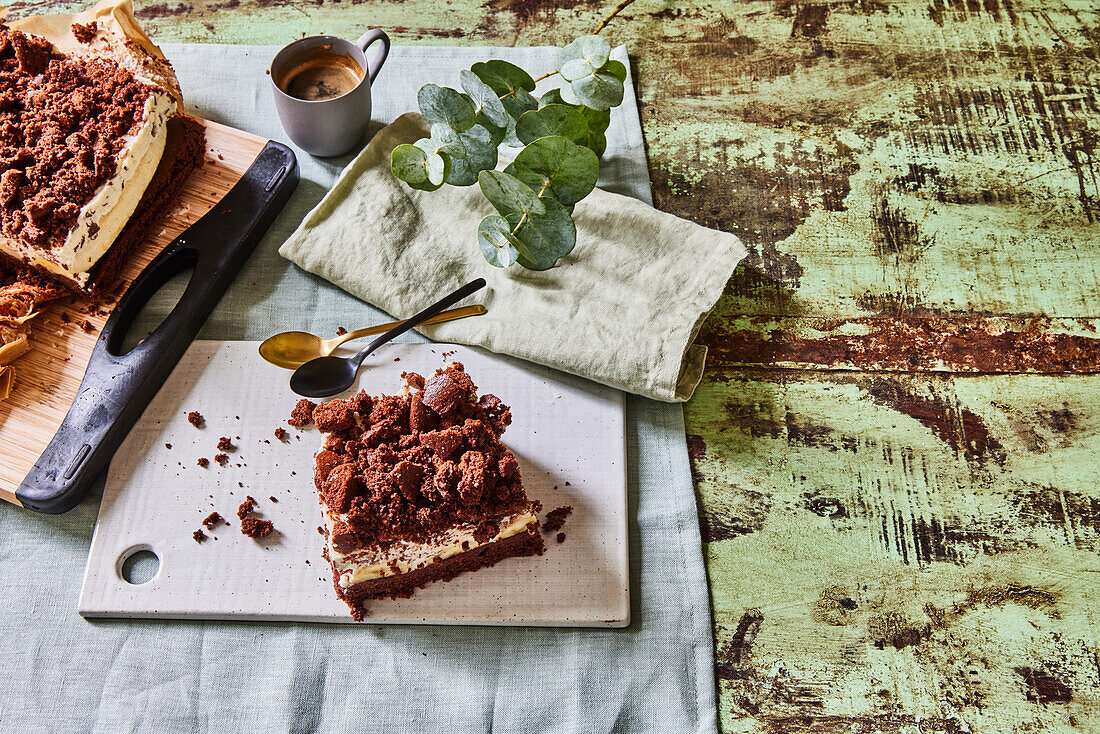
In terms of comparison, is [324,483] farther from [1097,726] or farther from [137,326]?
[1097,726]

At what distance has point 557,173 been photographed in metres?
2.06

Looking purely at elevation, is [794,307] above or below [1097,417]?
above

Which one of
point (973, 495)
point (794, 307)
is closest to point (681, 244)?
point (794, 307)

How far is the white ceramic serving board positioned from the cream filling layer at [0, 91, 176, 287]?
361mm

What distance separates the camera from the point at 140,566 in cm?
193

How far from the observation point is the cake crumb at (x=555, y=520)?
1948 mm

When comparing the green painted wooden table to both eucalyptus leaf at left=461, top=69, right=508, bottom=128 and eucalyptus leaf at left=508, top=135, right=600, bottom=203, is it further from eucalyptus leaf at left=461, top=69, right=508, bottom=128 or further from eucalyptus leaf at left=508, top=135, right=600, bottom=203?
eucalyptus leaf at left=461, top=69, right=508, bottom=128

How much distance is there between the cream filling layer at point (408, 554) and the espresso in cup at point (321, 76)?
126 centimetres

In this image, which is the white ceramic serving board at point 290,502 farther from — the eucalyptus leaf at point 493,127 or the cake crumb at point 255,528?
the eucalyptus leaf at point 493,127

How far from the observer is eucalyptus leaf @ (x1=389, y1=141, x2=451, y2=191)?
6.91 ft

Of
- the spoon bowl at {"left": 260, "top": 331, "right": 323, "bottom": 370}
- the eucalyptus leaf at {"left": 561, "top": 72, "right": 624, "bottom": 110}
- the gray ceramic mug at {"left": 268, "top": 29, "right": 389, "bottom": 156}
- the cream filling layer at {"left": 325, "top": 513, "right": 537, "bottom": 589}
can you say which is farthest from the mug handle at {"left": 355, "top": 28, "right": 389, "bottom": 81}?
the cream filling layer at {"left": 325, "top": 513, "right": 537, "bottom": 589}

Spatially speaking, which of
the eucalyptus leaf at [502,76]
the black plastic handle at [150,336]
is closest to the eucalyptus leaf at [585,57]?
the eucalyptus leaf at [502,76]

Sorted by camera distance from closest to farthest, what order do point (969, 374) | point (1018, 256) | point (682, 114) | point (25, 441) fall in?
point (25, 441)
point (969, 374)
point (1018, 256)
point (682, 114)

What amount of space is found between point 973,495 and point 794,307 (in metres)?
0.65
